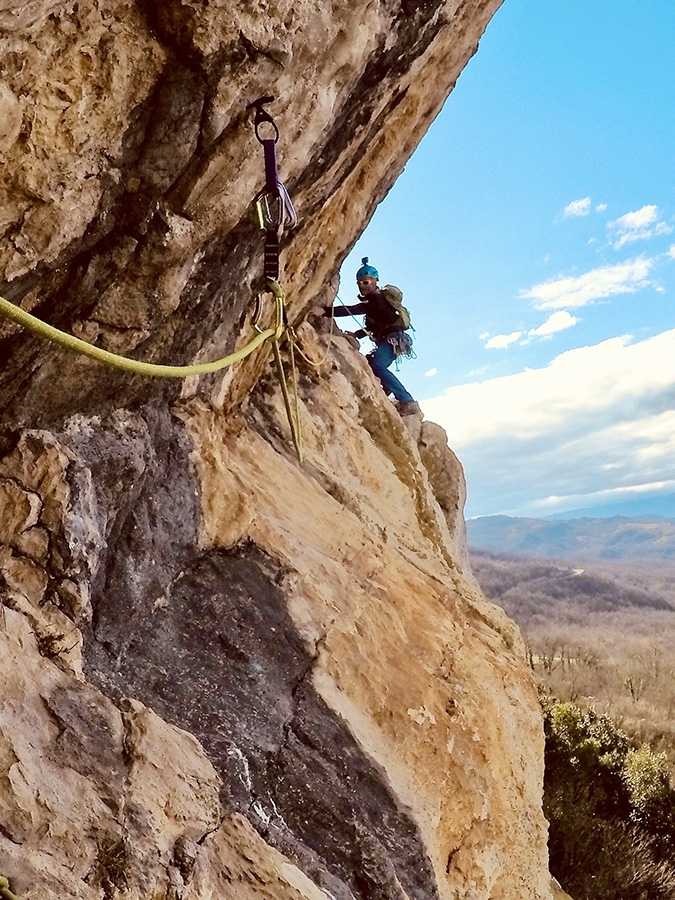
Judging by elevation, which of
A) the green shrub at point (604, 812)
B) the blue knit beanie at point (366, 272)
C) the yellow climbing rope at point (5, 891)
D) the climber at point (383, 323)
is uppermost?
the blue knit beanie at point (366, 272)

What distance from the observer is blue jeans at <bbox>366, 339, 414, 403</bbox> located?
8898 mm

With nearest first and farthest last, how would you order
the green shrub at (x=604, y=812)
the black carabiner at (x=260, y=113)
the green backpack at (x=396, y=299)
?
the black carabiner at (x=260, y=113), the green backpack at (x=396, y=299), the green shrub at (x=604, y=812)

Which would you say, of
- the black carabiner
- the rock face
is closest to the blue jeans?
the rock face

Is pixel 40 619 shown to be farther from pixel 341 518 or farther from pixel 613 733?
pixel 613 733

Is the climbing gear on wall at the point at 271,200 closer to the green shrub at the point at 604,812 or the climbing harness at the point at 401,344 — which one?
the climbing harness at the point at 401,344

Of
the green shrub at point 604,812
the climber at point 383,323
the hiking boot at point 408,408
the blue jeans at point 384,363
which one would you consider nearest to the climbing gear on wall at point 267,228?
the climber at point 383,323

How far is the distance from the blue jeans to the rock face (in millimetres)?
3688

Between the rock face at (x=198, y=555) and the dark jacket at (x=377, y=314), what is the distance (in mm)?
3251

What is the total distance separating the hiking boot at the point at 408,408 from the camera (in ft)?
30.1

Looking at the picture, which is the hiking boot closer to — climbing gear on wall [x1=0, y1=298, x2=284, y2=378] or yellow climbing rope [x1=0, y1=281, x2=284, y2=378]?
yellow climbing rope [x1=0, y1=281, x2=284, y2=378]

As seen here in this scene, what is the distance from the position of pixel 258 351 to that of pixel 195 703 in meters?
3.01

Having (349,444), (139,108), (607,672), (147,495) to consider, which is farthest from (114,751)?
(607,672)

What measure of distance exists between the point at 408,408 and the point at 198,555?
5780 millimetres

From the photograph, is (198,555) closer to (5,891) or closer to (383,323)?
(5,891)
